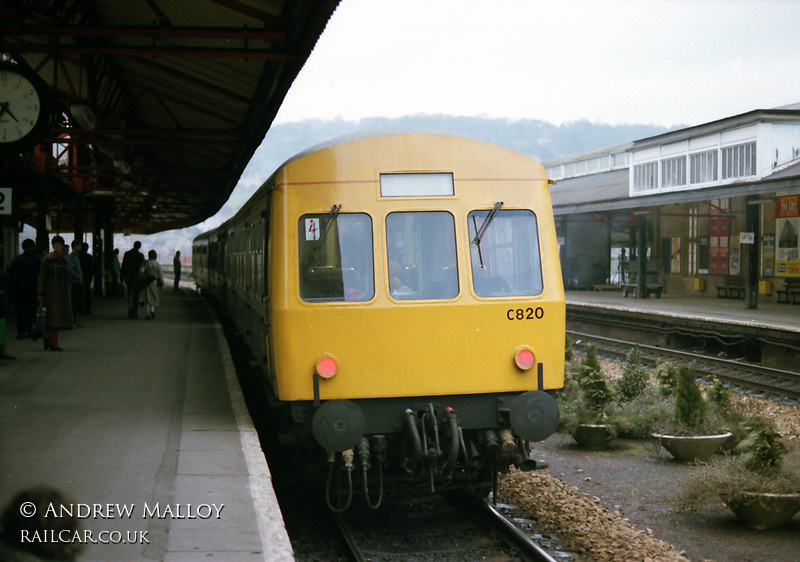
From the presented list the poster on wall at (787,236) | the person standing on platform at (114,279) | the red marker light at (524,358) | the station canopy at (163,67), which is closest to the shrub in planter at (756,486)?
the red marker light at (524,358)

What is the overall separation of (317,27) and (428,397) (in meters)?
3.34

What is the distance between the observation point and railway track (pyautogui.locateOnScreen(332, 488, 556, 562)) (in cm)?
628

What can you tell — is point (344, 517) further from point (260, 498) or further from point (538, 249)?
point (538, 249)

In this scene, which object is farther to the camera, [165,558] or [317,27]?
[317,27]

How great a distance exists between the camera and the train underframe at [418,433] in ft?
20.3

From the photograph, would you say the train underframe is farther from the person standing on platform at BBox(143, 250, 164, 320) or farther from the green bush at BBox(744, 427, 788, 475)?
the person standing on platform at BBox(143, 250, 164, 320)

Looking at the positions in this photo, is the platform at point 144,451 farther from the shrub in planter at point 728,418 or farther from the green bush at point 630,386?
the green bush at point 630,386

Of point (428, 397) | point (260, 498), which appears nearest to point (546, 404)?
point (428, 397)

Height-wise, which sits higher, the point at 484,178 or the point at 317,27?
the point at 317,27

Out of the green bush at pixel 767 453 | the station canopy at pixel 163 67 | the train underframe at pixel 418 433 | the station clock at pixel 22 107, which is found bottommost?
the green bush at pixel 767 453

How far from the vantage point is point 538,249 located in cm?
677

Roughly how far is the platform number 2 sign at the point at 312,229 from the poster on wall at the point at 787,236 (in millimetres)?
21314

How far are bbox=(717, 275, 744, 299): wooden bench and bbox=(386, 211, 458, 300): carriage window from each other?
23645 mm

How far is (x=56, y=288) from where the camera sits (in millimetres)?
11961
